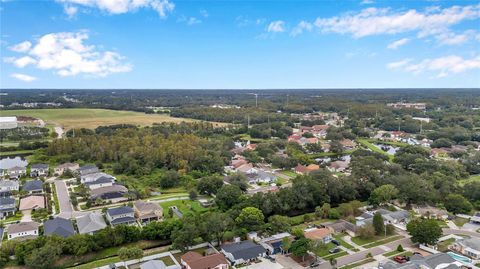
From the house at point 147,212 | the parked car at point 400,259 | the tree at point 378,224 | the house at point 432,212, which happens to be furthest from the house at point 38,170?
the house at point 432,212

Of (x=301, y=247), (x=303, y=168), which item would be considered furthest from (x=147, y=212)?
(x=303, y=168)

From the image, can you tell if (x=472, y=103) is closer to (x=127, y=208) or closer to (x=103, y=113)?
(x=103, y=113)

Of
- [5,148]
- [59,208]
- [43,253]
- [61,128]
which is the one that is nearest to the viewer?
[43,253]

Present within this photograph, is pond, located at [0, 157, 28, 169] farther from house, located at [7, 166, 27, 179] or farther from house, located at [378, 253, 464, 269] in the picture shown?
house, located at [378, 253, 464, 269]

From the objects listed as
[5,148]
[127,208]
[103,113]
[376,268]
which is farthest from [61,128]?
[376,268]

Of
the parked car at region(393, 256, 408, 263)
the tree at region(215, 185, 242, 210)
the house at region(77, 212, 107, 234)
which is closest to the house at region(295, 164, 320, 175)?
the tree at region(215, 185, 242, 210)

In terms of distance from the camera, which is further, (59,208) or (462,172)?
(462,172)
